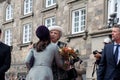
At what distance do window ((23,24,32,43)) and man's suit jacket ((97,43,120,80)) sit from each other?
20718mm

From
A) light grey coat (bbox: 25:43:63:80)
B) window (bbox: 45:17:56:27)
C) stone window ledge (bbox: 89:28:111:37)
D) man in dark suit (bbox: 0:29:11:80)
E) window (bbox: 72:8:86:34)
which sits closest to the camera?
light grey coat (bbox: 25:43:63:80)

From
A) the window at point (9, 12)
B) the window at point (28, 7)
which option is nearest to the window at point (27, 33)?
the window at point (28, 7)

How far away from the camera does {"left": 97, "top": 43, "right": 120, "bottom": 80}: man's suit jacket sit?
21.0 ft

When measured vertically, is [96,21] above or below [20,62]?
above

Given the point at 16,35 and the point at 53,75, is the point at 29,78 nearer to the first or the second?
the point at 53,75

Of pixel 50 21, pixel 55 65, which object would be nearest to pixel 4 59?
pixel 55 65

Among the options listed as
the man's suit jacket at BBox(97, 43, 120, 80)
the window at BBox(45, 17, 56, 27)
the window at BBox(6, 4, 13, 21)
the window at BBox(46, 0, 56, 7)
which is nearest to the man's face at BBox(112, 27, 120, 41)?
the man's suit jacket at BBox(97, 43, 120, 80)

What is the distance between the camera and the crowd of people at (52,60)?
5691 millimetres

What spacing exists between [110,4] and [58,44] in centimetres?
1244

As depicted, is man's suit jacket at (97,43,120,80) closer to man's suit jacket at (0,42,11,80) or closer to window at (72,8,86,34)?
man's suit jacket at (0,42,11,80)

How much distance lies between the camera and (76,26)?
72.1ft

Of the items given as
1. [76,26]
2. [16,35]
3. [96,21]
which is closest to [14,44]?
[16,35]

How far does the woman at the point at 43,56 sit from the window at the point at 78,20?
1551 cm

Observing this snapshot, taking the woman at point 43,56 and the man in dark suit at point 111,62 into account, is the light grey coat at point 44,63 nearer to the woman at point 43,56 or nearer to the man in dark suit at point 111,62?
the woman at point 43,56
